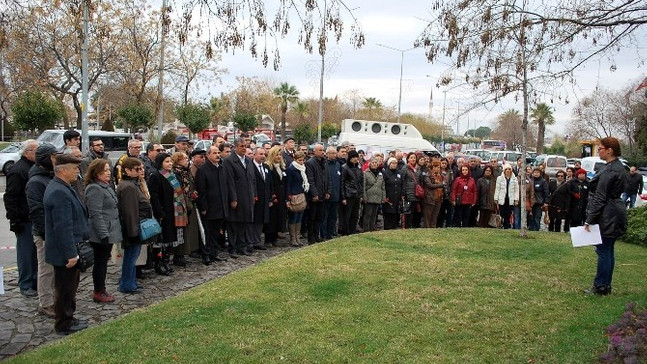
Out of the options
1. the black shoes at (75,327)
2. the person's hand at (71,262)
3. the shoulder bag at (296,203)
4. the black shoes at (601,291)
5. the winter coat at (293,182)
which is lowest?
the black shoes at (75,327)

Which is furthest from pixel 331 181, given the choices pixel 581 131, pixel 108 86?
pixel 581 131

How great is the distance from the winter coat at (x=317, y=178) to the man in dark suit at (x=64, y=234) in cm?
548

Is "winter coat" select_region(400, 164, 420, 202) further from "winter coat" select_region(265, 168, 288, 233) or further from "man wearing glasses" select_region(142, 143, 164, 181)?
"man wearing glasses" select_region(142, 143, 164, 181)

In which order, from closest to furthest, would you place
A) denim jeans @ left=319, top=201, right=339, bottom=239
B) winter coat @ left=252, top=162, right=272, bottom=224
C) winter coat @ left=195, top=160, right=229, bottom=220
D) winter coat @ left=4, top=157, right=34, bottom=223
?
winter coat @ left=4, top=157, right=34, bottom=223 → winter coat @ left=195, top=160, right=229, bottom=220 → winter coat @ left=252, top=162, right=272, bottom=224 → denim jeans @ left=319, top=201, right=339, bottom=239

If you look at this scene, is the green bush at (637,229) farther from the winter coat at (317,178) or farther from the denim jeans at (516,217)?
the winter coat at (317,178)

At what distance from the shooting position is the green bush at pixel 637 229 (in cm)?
1138

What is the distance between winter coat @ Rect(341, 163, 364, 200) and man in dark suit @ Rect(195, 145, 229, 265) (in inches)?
121

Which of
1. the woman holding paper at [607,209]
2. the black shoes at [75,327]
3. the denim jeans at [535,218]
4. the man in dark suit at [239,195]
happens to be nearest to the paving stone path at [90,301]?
the black shoes at [75,327]

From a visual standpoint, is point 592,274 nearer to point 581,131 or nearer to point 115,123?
point 581,131

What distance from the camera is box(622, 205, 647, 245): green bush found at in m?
11.4

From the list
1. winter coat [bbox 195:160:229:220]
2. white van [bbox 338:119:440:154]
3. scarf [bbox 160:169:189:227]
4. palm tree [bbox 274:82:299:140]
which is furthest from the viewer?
palm tree [bbox 274:82:299:140]

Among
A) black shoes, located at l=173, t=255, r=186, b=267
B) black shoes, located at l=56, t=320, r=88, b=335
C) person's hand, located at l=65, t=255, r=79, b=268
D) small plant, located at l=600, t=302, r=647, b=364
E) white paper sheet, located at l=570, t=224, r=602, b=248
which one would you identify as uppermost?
white paper sheet, located at l=570, t=224, r=602, b=248

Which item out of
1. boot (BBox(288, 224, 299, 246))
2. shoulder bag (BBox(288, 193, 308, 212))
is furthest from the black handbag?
boot (BBox(288, 224, 299, 246))

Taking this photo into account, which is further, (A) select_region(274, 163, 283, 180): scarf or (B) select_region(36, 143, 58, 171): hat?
(A) select_region(274, 163, 283, 180): scarf
